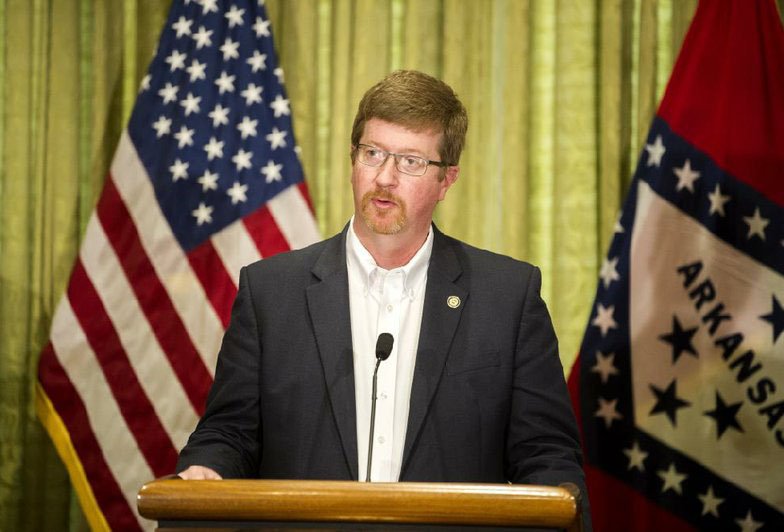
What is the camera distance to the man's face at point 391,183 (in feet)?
7.52

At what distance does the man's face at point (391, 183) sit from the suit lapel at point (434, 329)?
13cm

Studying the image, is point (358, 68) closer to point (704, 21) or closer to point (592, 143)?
point (592, 143)

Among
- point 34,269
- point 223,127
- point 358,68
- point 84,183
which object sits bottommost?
point 34,269

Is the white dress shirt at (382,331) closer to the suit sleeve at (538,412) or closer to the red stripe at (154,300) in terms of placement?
the suit sleeve at (538,412)

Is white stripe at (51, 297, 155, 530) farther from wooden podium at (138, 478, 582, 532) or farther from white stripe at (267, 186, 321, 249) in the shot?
wooden podium at (138, 478, 582, 532)

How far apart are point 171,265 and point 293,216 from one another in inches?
23.1

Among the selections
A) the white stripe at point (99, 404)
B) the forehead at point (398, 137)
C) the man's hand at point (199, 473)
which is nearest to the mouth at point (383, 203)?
the forehead at point (398, 137)

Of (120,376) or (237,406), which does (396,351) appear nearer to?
(237,406)

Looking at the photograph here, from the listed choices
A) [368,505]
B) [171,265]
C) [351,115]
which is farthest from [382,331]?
[351,115]

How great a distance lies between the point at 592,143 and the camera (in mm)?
4188

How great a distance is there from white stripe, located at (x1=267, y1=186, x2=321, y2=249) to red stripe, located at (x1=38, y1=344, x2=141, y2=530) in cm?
115

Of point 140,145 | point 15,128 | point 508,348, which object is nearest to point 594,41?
point 140,145

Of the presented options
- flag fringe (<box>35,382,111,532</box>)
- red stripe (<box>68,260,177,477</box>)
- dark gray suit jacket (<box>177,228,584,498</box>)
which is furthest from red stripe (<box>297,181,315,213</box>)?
dark gray suit jacket (<box>177,228,584,498</box>)

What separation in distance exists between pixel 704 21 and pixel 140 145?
251cm
